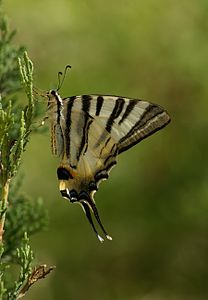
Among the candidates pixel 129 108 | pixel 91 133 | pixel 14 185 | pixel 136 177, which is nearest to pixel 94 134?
pixel 91 133

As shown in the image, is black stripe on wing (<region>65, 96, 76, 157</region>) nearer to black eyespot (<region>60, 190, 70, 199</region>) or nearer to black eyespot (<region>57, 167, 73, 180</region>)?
black eyespot (<region>57, 167, 73, 180</region>)

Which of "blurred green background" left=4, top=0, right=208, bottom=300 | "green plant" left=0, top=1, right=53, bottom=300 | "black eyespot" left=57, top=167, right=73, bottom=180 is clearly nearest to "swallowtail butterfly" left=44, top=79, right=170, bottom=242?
"black eyespot" left=57, top=167, right=73, bottom=180

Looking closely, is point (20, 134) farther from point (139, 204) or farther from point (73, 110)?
point (139, 204)

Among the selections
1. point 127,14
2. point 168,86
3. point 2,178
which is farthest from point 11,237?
point 127,14

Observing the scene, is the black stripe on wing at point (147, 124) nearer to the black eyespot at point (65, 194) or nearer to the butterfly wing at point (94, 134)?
the butterfly wing at point (94, 134)

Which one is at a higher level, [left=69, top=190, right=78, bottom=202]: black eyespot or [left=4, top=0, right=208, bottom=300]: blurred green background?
[left=4, top=0, right=208, bottom=300]: blurred green background

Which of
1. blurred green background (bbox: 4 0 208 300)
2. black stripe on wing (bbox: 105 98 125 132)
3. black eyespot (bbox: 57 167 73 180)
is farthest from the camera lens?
blurred green background (bbox: 4 0 208 300)

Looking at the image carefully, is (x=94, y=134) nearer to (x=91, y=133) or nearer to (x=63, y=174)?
(x=91, y=133)

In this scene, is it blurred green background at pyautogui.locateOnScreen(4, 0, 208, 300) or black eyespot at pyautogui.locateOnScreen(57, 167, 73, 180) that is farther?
blurred green background at pyautogui.locateOnScreen(4, 0, 208, 300)
